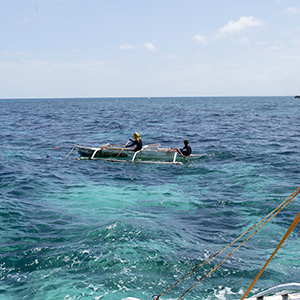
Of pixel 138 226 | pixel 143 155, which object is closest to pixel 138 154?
pixel 143 155

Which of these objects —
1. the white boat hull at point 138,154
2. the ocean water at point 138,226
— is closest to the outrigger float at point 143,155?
the white boat hull at point 138,154

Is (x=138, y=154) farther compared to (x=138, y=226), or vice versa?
(x=138, y=154)

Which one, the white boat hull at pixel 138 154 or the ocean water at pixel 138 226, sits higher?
the white boat hull at pixel 138 154

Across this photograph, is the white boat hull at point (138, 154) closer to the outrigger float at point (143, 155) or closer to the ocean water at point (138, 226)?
the outrigger float at point (143, 155)

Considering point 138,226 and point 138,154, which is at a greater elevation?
point 138,154

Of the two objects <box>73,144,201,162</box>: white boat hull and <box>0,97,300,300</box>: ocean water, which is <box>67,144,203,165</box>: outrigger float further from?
<box>0,97,300,300</box>: ocean water

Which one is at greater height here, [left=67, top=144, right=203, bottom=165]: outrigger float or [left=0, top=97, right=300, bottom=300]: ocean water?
[left=67, top=144, right=203, bottom=165]: outrigger float

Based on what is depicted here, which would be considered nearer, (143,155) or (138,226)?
(138,226)

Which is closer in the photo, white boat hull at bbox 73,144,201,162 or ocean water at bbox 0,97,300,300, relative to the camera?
ocean water at bbox 0,97,300,300

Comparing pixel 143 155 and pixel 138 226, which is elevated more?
pixel 143 155

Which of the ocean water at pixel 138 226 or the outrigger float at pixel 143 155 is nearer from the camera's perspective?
the ocean water at pixel 138 226

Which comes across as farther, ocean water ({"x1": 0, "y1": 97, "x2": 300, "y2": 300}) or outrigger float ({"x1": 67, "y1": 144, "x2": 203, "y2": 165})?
outrigger float ({"x1": 67, "y1": 144, "x2": 203, "y2": 165})

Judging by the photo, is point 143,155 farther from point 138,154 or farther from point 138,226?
point 138,226

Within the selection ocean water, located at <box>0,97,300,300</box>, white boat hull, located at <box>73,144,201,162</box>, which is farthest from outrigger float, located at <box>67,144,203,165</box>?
ocean water, located at <box>0,97,300,300</box>
